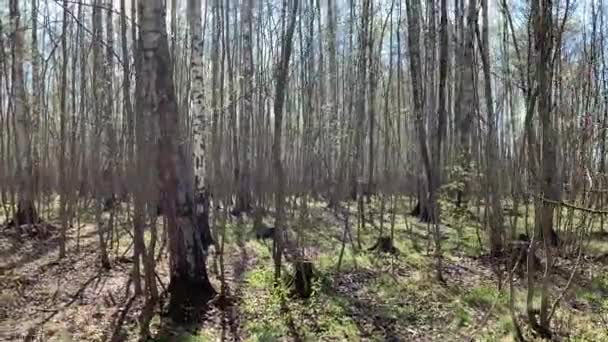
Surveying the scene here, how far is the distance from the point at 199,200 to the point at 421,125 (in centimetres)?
388

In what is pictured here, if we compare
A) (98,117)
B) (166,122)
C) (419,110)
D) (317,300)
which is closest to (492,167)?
(419,110)

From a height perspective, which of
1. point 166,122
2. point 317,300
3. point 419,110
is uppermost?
point 419,110

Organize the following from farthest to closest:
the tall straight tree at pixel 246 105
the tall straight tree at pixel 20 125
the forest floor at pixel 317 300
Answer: the tall straight tree at pixel 246 105 → the tall straight tree at pixel 20 125 → the forest floor at pixel 317 300

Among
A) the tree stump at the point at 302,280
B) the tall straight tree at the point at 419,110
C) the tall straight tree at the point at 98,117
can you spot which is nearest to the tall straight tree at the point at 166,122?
the tall straight tree at the point at 98,117

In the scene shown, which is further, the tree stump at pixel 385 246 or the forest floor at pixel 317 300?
the tree stump at pixel 385 246

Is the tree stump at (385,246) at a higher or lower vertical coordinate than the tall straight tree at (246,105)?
lower

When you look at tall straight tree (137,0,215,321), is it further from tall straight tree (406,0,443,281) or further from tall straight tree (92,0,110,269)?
tall straight tree (406,0,443,281)

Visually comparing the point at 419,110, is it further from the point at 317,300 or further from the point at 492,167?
the point at 317,300

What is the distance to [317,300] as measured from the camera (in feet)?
22.5

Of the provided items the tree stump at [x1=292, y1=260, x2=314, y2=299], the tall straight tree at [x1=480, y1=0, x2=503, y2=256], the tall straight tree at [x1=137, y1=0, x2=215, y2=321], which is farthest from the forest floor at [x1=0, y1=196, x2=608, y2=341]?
the tall straight tree at [x1=137, y1=0, x2=215, y2=321]

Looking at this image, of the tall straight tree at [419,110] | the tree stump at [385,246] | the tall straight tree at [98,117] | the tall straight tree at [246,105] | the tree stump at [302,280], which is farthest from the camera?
the tall straight tree at [246,105]

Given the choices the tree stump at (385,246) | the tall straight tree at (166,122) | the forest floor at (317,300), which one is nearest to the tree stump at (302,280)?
the forest floor at (317,300)

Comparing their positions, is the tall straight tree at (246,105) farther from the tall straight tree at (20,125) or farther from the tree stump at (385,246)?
the tree stump at (385,246)

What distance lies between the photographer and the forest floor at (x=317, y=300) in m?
5.79
